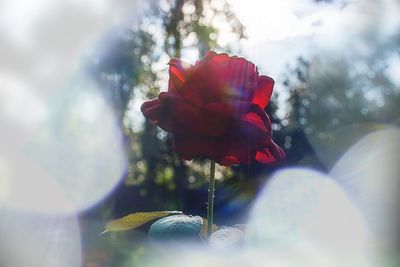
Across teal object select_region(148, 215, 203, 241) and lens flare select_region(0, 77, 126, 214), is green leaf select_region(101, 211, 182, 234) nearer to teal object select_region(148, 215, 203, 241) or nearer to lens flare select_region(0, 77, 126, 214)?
teal object select_region(148, 215, 203, 241)

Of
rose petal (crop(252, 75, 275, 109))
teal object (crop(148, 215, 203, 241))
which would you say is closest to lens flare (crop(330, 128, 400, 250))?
rose petal (crop(252, 75, 275, 109))

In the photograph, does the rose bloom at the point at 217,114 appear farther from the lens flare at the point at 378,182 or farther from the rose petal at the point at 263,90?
the lens flare at the point at 378,182

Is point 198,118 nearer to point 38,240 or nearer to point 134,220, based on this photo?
point 134,220

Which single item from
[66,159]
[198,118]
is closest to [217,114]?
[198,118]

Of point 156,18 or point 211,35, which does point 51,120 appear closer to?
point 156,18

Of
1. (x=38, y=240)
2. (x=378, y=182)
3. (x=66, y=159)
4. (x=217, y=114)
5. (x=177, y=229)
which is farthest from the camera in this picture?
(x=66, y=159)
